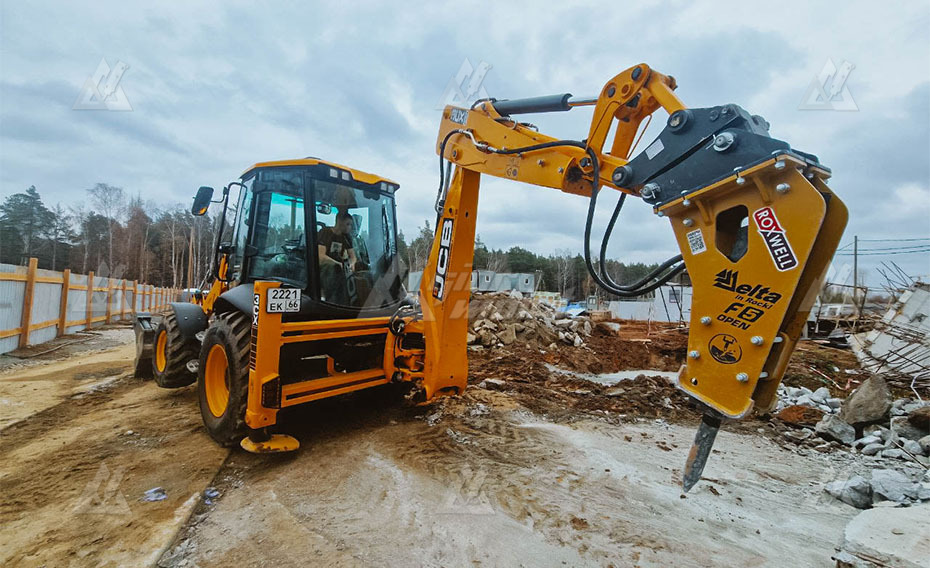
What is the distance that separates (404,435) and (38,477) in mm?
2759

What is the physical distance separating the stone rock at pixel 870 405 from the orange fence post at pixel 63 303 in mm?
15024

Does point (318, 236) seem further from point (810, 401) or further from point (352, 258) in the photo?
point (810, 401)

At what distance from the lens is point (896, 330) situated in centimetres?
869

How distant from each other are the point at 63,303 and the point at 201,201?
978cm

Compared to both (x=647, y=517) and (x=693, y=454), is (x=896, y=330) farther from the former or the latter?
(x=693, y=454)

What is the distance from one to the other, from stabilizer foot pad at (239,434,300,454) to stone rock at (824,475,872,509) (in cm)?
406

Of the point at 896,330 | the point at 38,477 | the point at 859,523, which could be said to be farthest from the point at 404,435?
the point at 896,330

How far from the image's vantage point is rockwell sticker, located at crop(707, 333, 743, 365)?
194 centimetres

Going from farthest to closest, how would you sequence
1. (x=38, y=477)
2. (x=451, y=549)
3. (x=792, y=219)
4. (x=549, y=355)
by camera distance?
1. (x=549, y=355)
2. (x=38, y=477)
3. (x=451, y=549)
4. (x=792, y=219)

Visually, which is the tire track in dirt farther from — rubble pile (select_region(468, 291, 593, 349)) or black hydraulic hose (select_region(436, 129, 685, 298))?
rubble pile (select_region(468, 291, 593, 349))

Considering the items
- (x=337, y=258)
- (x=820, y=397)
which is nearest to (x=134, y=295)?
(x=337, y=258)

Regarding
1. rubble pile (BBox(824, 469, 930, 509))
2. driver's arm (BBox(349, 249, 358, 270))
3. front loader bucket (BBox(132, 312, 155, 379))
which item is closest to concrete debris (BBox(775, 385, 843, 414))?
rubble pile (BBox(824, 469, 930, 509))

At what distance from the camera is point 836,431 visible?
180 inches

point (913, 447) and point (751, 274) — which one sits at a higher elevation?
point (751, 274)
